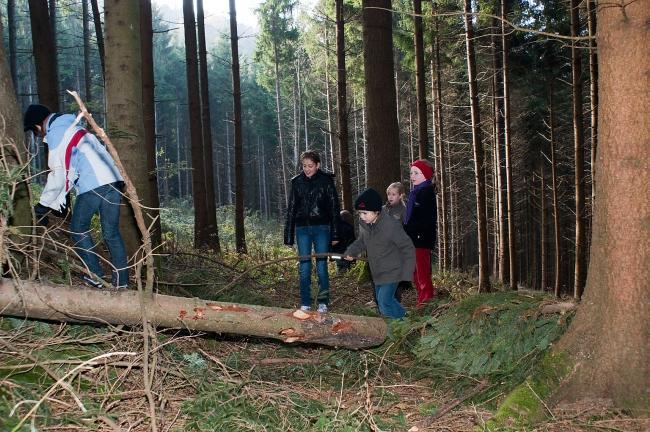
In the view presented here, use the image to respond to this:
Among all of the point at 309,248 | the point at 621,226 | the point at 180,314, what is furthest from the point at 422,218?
the point at 180,314

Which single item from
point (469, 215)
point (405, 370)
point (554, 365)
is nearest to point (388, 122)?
point (405, 370)

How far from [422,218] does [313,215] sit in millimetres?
1307

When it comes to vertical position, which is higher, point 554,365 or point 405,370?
point 554,365

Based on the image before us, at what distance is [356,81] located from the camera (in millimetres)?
25406

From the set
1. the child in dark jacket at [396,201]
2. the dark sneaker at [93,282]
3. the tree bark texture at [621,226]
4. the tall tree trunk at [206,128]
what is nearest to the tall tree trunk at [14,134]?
the dark sneaker at [93,282]

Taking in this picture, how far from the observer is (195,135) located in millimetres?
14352

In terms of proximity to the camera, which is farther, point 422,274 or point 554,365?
point 422,274

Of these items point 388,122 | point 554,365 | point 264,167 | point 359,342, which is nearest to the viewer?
point 554,365

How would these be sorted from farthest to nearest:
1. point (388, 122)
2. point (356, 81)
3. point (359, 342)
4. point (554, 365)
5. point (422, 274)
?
point (356, 81)
point (388, 122)
point (422, 274)
point (359, 342)
point (554, 365)

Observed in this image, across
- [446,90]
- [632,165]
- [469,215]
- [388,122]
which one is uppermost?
[446,90]

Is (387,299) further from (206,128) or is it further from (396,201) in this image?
(206,128)

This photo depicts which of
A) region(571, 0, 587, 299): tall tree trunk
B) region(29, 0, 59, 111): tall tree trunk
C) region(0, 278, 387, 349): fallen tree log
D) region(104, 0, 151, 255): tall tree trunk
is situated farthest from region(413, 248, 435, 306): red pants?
region(571, 0, 587, 299): tall tree trunk

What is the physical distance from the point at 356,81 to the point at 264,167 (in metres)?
34.9

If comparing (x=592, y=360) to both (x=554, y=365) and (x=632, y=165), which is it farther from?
(x=632, y=165)
